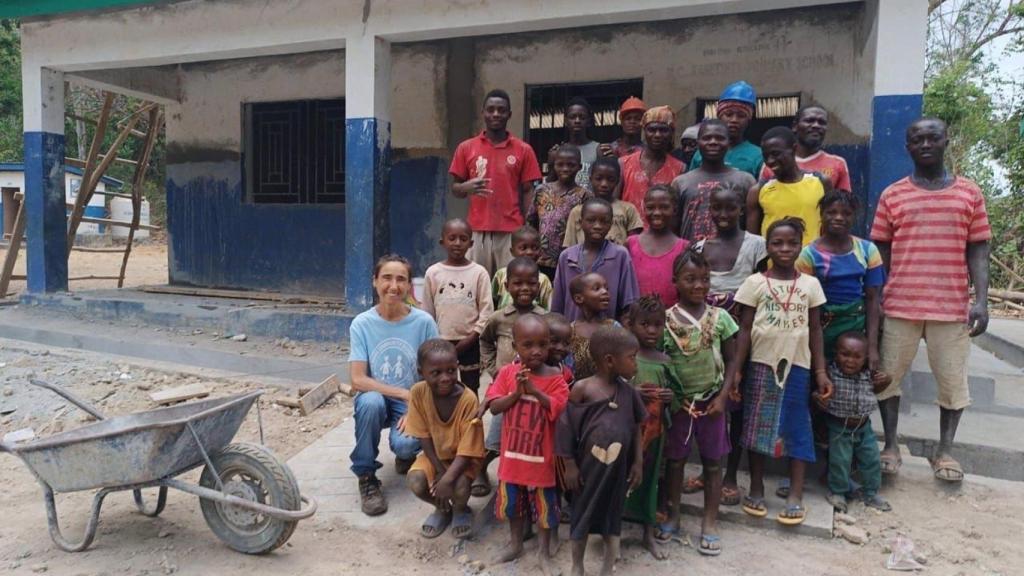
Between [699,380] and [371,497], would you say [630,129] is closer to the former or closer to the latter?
[699,380]

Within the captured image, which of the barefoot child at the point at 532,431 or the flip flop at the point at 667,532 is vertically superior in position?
the barefoot child at the point at 532,431

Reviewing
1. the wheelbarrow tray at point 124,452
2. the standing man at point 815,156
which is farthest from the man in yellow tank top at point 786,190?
the wheelbarrow tray at point 124,452

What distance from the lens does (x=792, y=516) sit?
9.82 feet

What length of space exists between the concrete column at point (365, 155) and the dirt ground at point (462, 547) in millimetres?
3044

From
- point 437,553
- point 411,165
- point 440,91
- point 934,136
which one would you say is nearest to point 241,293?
point 411,165

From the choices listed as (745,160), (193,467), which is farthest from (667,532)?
(745,160)

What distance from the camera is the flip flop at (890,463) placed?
3391mm

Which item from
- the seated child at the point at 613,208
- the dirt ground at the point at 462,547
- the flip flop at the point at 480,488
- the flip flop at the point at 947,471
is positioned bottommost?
the dirt ground at the point at 462,547

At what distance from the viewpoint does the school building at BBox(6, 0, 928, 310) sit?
572 centimetres

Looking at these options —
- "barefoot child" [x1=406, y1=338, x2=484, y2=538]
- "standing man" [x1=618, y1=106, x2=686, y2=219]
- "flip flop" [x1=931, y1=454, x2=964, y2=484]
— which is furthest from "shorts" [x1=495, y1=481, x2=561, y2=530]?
"flip flop" [x1=931, y1=454, x2=964, y2=484]

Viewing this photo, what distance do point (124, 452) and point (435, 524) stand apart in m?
1.25

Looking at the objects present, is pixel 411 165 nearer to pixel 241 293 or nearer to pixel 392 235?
pixel 392 235

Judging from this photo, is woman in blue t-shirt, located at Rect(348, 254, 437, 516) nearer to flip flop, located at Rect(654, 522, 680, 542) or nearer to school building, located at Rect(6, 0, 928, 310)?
flip flop, located at Rect(654, 522, 680, 542)

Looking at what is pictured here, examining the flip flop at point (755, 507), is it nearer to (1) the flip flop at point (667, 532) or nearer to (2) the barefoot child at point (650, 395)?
Result: (1) the flip flop at point (667, 532)
